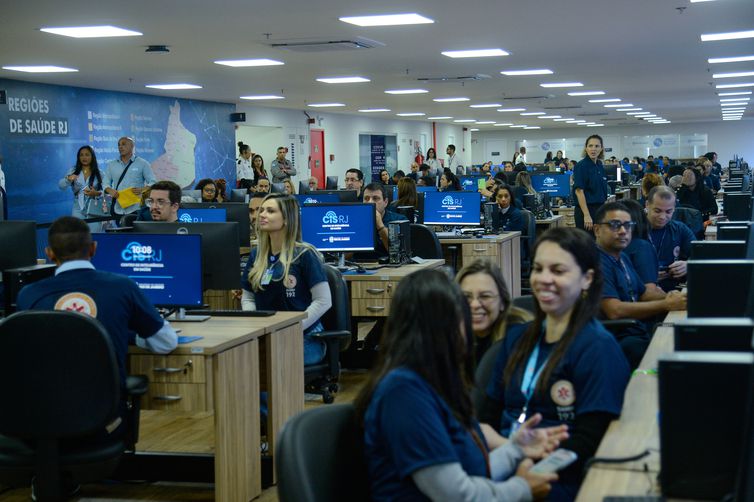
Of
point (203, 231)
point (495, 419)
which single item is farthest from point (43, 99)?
point (495, 419)

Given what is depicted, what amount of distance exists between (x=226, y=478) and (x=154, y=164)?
41.9 ft

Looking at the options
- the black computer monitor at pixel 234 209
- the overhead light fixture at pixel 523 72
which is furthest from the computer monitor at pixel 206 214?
the overhead light fixture at pixel 523 72

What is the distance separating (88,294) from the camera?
3.59 m

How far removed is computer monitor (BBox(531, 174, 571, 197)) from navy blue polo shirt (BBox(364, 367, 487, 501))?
1318cm

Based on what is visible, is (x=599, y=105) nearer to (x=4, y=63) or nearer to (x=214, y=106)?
(x=214, y=106)

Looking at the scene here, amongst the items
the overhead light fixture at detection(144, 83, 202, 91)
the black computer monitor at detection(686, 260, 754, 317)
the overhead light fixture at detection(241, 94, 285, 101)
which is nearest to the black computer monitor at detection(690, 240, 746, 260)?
the black computer monitor at detection(686, 260, 754, 317)

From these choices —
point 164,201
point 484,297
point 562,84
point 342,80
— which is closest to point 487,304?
point 484,297

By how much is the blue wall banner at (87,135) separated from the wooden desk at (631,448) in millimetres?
11414

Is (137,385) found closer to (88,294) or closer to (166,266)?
(88,294)

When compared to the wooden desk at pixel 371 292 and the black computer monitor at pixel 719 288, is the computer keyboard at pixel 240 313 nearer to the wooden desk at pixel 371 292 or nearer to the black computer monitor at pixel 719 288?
the wooden desk at pixel 371 292

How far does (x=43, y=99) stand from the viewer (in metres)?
13.6

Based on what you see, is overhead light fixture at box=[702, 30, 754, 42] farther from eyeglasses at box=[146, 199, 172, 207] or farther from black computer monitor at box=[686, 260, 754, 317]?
black computer monitor at box=[686, 260, 754, 317]

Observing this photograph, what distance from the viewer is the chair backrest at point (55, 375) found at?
10.6 feet

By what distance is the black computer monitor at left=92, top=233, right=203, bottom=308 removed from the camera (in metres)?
4.39
